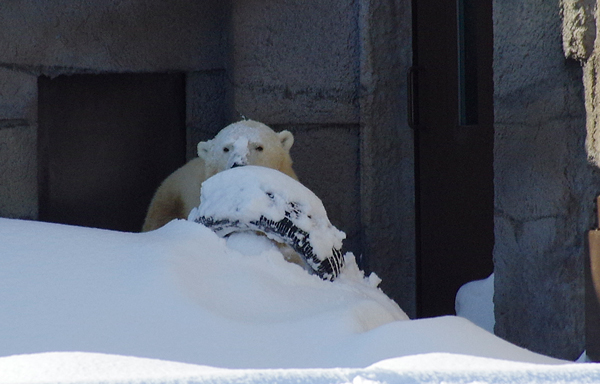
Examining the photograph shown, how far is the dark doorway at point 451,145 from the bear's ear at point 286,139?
80cm

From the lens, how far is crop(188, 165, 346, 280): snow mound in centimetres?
226

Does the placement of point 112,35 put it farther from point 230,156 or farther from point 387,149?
point 387,149

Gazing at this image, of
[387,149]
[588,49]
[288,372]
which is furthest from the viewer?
[387,149]

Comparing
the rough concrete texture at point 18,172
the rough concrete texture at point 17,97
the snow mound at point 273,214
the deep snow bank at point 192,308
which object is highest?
the rough concrete texture at point 17,97

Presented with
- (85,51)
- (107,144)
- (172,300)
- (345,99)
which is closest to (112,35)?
(85,51)

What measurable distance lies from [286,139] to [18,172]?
1.52 metres

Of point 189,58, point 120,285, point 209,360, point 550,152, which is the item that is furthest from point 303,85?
point 209,360

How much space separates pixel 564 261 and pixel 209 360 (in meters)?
1.64

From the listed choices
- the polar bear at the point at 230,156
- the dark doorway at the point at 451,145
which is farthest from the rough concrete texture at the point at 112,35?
the dark doorway at the point at 451,145

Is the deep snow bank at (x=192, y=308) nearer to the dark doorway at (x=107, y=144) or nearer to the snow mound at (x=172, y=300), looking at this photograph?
the snow mound at (x=172, y=300)

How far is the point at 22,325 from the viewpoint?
1511 mm

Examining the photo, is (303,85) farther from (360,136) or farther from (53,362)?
(53,362)

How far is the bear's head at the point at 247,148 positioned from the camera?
4.13 metres

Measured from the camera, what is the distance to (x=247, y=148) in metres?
4.14
